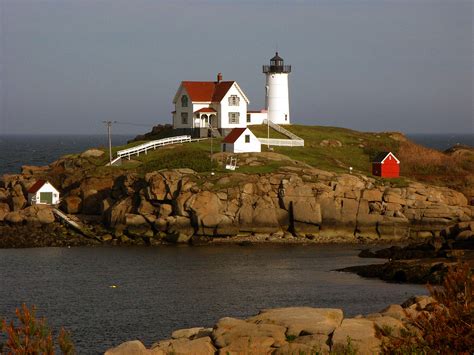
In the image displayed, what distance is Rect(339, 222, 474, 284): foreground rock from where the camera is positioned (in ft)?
178

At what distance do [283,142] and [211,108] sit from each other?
863 cm

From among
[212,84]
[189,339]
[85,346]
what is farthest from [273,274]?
[212,84]

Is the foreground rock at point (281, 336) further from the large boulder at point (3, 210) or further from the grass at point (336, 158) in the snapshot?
the large boulder at point (3, 210)

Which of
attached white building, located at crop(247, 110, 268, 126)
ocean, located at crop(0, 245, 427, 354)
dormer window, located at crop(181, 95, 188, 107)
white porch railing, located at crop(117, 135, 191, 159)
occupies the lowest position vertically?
ocean, located at crop(0, 245, 427, 354)

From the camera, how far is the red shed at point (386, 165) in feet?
265

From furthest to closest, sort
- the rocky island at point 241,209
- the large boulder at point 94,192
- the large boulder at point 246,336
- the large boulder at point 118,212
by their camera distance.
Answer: the large boulder at point 94,192 → the large boulder at point 118,212 → the rocky island at point 241,209 → the large boulder at point 246,336

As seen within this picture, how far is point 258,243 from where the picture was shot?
68.9 metres

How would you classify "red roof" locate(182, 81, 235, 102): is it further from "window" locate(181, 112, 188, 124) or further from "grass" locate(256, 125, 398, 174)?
"grass" locate(256, 125, 398, 174)

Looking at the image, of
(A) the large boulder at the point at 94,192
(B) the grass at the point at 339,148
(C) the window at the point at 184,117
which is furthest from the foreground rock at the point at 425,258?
(C) the window at the point at 184,117

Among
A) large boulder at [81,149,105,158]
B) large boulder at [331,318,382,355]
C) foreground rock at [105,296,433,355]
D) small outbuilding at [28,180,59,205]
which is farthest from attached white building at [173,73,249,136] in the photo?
large boulder at [331,318,382,355]

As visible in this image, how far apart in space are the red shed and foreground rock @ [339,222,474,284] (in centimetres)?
1525

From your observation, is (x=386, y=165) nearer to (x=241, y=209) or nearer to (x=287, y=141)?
(x=287, y=141)

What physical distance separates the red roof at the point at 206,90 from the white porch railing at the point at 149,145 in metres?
5.50

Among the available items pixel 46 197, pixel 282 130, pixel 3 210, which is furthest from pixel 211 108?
pixel 3 210
